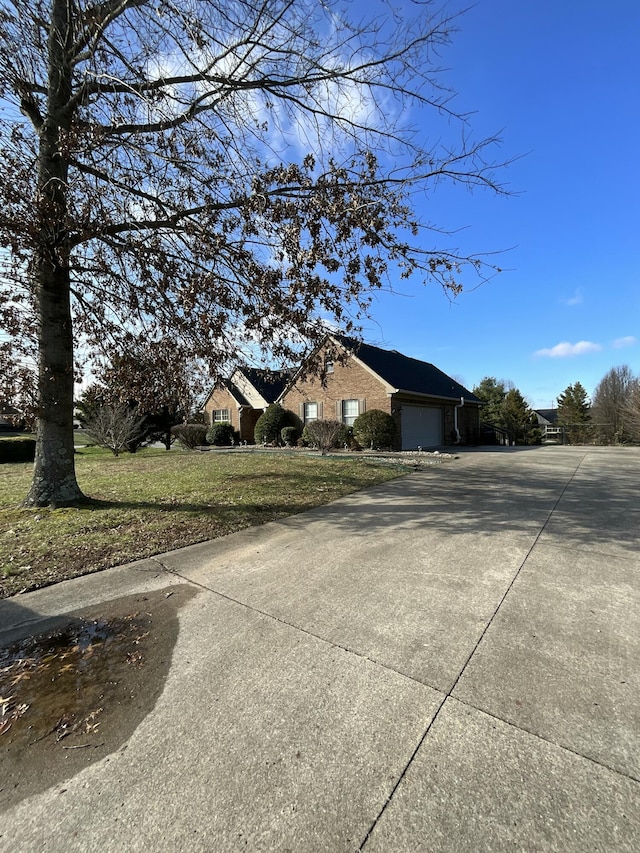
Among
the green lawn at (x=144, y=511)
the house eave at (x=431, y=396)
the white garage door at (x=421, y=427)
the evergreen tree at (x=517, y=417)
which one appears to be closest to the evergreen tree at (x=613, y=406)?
the evergreen tree at (x=517, y=417)

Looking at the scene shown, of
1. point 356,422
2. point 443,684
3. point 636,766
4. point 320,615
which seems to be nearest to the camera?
point 636,766

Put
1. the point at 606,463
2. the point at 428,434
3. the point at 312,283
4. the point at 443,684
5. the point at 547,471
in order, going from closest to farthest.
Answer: the point at 443,684, the point at 312,283, the point at 547,471, the point at 606,463, the point at 428,434

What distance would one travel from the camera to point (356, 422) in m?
17.5

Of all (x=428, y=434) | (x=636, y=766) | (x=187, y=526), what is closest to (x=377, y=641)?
(x=636, y=766)

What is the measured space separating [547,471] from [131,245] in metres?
11.1

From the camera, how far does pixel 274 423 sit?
21219mm

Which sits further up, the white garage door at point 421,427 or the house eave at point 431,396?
the house eave at point 431,396

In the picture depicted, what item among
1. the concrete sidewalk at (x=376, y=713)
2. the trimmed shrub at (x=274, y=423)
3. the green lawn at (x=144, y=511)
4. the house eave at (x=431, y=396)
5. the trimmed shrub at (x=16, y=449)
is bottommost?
the concrete sidewalk at (x=376, y=713)

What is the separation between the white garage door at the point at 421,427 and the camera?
1850 centimetres

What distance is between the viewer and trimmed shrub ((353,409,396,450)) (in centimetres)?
1681

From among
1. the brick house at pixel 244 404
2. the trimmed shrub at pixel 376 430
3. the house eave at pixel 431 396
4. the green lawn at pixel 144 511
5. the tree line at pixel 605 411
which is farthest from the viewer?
the tree line at pixel 605 411

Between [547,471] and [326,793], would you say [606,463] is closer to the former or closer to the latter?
[547,471]

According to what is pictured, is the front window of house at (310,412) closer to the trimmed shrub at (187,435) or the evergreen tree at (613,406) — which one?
the trimmed shrub at (187,435)

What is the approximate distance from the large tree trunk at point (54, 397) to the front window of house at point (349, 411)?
13383 millimetres
